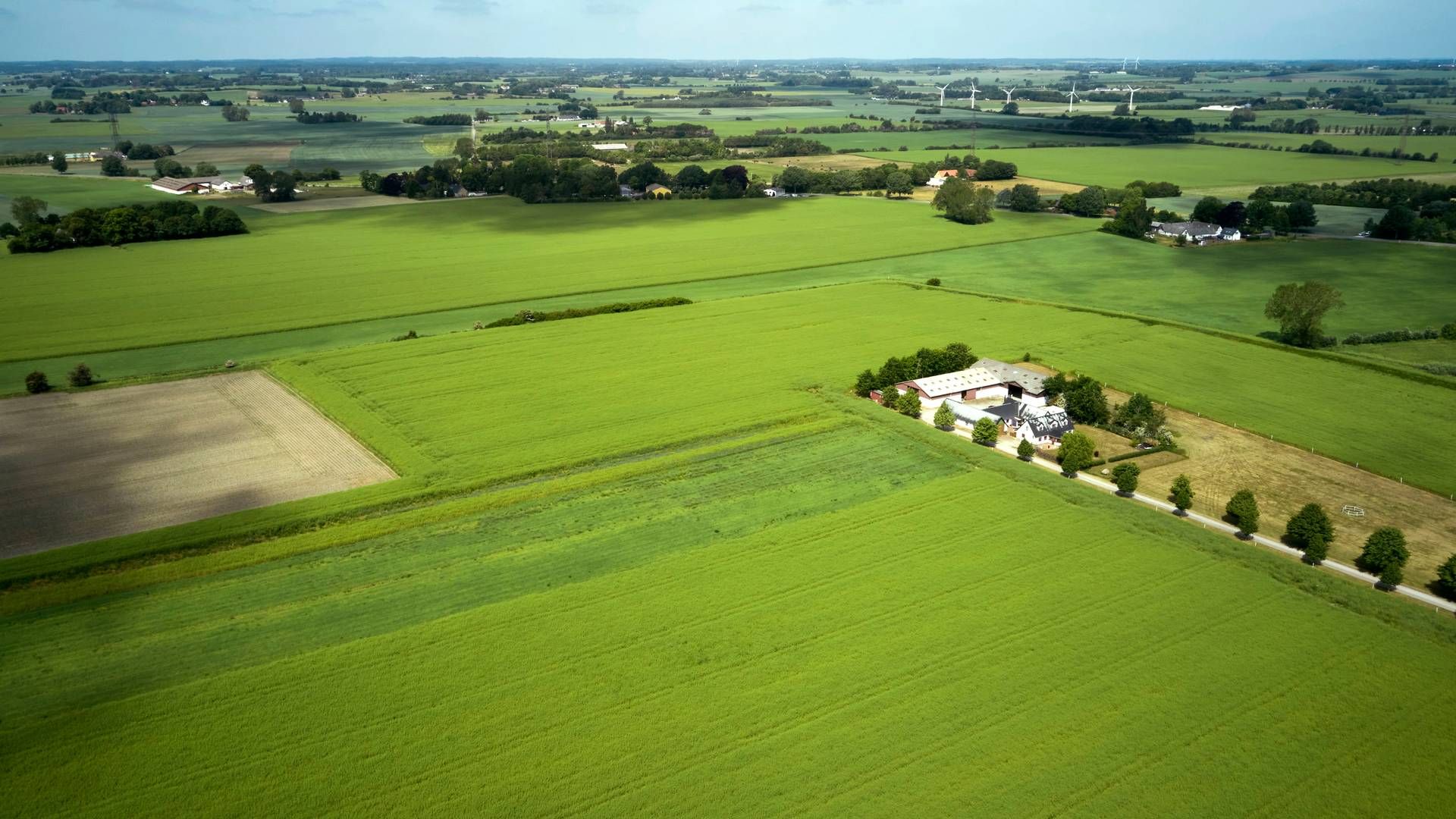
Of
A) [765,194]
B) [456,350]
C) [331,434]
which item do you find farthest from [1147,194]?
[331,434]

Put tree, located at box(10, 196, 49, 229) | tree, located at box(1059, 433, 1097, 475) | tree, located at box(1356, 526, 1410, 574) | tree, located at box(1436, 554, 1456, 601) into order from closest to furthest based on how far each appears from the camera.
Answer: tree, located at box(1436, 554, 1456, 601) → tree, located at box(1356, 526, 1410, 574) → tree, located at box(1059, 433, 1097, 475) → tree, located at box(10, 196, 49, 229)

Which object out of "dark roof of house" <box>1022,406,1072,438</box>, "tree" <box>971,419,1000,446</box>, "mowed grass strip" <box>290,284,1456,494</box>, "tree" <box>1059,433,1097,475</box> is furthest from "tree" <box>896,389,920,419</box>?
"tree" <box>1059,433,1097,475</box>

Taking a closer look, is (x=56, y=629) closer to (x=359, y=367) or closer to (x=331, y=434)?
(x=331, y=434)

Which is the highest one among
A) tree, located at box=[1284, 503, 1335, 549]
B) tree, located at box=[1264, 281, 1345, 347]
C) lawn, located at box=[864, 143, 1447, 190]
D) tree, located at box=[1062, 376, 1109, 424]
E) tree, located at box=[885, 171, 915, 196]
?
lawn, located at box=[864, 143, 1447, 190]

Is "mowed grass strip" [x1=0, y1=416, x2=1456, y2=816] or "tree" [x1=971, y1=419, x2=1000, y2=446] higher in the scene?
"tree" [x1=971, y1=419, x2=1000, y2=446]

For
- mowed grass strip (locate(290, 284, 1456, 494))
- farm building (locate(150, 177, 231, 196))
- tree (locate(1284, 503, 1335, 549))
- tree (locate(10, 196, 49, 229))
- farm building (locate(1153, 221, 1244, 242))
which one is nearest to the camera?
tree (locate(1284, 503, 1335, 549))

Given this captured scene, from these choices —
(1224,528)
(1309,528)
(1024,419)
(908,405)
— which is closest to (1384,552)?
(1309,528)

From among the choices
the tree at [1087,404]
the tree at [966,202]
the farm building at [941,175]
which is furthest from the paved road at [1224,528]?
the farm building at [941,175]

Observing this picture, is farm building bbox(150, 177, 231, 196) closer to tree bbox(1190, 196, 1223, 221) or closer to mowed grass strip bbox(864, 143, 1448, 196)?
mowed grass strip bbox(864, 143, 1448, 196)
